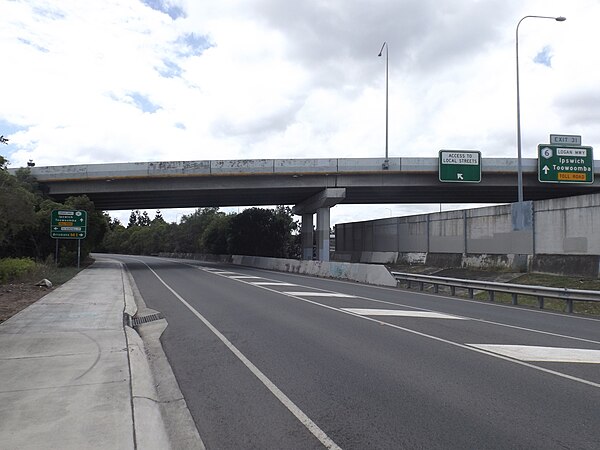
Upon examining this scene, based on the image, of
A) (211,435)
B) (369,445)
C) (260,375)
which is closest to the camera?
(369,445)

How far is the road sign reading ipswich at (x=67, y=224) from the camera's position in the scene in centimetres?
3259

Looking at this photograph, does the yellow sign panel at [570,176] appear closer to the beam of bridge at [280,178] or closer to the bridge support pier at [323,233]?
the beam of bridge at [280,178]

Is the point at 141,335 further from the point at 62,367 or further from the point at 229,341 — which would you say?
the point at 62,367

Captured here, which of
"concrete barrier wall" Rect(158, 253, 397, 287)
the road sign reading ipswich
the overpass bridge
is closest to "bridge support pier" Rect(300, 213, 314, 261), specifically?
"concrete barrier wall" Rect(158, 253, 397, 287)

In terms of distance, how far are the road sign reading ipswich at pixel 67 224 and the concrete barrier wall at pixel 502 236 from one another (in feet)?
78.9

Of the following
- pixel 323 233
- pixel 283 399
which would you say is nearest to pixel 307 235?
pixel 323 233

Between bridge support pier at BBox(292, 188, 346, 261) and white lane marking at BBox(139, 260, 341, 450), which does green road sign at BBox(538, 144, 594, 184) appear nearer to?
bridge support pier at BBox(292, 188, 346, 261)

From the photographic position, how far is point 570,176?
107 feet

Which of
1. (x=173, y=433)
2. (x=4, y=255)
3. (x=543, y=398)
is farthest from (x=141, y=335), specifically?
(x=4, y=255)

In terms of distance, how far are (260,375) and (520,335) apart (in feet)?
20.2

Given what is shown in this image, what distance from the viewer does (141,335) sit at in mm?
10680

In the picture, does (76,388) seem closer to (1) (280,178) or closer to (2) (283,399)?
(2) (283,399)

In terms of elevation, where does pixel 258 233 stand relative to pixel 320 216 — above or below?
below

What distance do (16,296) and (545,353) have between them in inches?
615
